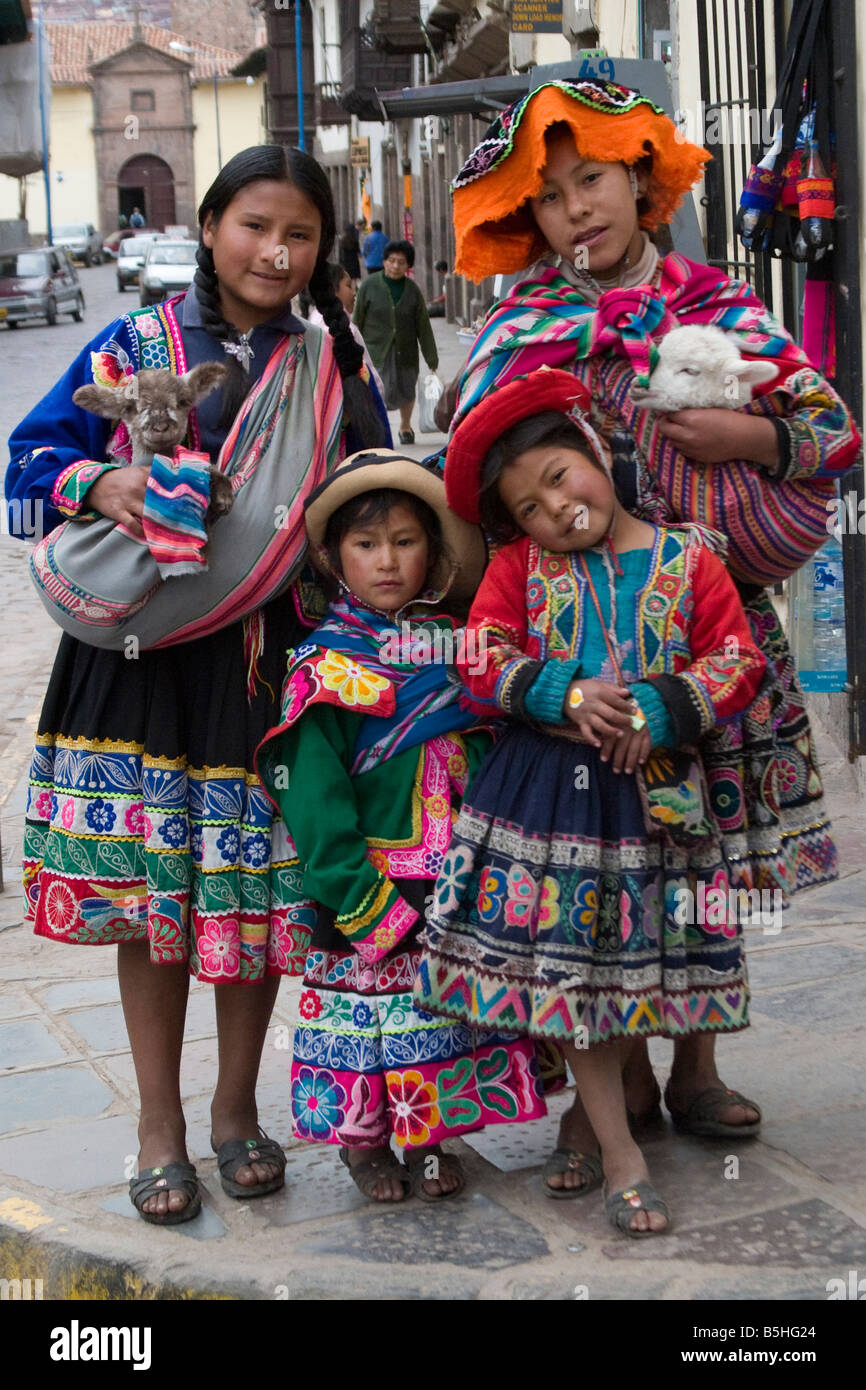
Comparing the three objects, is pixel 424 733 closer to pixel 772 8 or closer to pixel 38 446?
pixel 38 446

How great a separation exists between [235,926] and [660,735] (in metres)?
0.85

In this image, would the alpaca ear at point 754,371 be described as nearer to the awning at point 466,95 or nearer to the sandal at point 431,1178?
the sandal at point 431,1178

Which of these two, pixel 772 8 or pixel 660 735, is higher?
pixel 772 8

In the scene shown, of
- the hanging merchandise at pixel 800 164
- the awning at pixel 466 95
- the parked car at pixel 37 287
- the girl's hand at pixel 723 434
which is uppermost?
the parked car at pixel 37 287

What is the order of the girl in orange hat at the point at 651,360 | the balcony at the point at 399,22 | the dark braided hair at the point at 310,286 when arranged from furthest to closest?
1. the balcony at the point at 399,22
2. the dark braided hair at the point at 310,286
3. the girl in orange hat at the point at 651,360

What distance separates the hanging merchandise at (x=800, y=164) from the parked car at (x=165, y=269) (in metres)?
24.6

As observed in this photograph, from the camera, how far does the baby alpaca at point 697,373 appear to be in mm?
2633

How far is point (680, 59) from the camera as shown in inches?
328

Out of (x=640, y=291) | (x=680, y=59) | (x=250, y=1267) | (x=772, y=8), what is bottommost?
(x=250, y=1267)

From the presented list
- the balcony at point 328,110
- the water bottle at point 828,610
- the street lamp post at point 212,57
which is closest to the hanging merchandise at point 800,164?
the water bottle at point 828,610

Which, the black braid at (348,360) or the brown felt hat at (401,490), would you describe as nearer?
the brown felt hat at (401,490)

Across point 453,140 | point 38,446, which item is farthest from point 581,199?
point 453,140

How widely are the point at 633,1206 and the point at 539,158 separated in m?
1.76

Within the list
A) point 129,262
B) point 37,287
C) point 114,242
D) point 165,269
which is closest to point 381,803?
point 37,287
